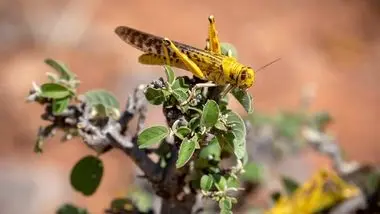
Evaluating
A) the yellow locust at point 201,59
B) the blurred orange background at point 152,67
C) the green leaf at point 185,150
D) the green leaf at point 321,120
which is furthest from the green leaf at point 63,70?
the blurred orange background at point 152,67

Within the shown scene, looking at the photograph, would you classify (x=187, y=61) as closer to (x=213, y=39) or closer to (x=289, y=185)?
(x=213, y=39)

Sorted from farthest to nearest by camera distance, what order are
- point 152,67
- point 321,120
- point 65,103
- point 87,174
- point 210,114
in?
point 152,67
point 321,120
point 87,174
point 65,103
point 210,114

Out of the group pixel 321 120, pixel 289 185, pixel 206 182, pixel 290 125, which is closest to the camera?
pixel 206 182

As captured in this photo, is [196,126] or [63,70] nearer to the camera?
[196,126]

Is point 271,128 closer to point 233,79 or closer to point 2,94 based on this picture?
point 233,79

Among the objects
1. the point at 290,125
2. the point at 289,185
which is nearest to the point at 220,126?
the point at 289,185

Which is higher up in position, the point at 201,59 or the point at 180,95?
the point at 201,59

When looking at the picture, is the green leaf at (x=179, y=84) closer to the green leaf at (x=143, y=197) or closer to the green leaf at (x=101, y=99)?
the green leaf at (x=101, y=99)
